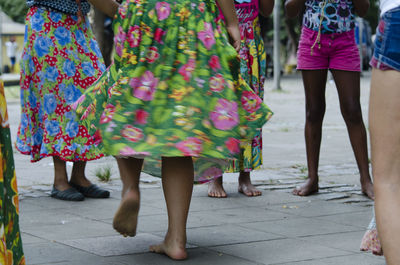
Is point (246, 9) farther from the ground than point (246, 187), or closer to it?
farther from the ground

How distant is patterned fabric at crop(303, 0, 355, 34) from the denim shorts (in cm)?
292

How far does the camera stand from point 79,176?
20.3ft

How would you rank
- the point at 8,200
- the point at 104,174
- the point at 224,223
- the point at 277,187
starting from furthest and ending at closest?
the point at 104,174, the point at 277,187, the point at 224,223, the point at 8,200

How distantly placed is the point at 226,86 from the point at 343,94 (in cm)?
219

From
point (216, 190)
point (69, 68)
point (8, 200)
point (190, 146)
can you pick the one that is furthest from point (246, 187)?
point (8, 200)

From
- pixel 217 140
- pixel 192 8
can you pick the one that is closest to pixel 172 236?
pixel 217 140

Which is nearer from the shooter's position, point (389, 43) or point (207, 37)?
point (389, 43)

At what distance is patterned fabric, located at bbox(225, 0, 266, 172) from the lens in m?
6.06

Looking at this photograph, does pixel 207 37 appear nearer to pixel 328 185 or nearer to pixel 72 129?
pixel 72 129

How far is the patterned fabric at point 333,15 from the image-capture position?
19.7 ft

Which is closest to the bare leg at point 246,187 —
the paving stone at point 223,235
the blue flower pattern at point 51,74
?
the paving stone at point 223,235

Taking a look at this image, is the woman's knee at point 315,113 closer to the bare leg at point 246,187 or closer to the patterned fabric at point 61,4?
the bare leg at point 246,187

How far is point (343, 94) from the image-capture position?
19.9 ft

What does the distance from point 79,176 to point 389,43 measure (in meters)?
3.62
